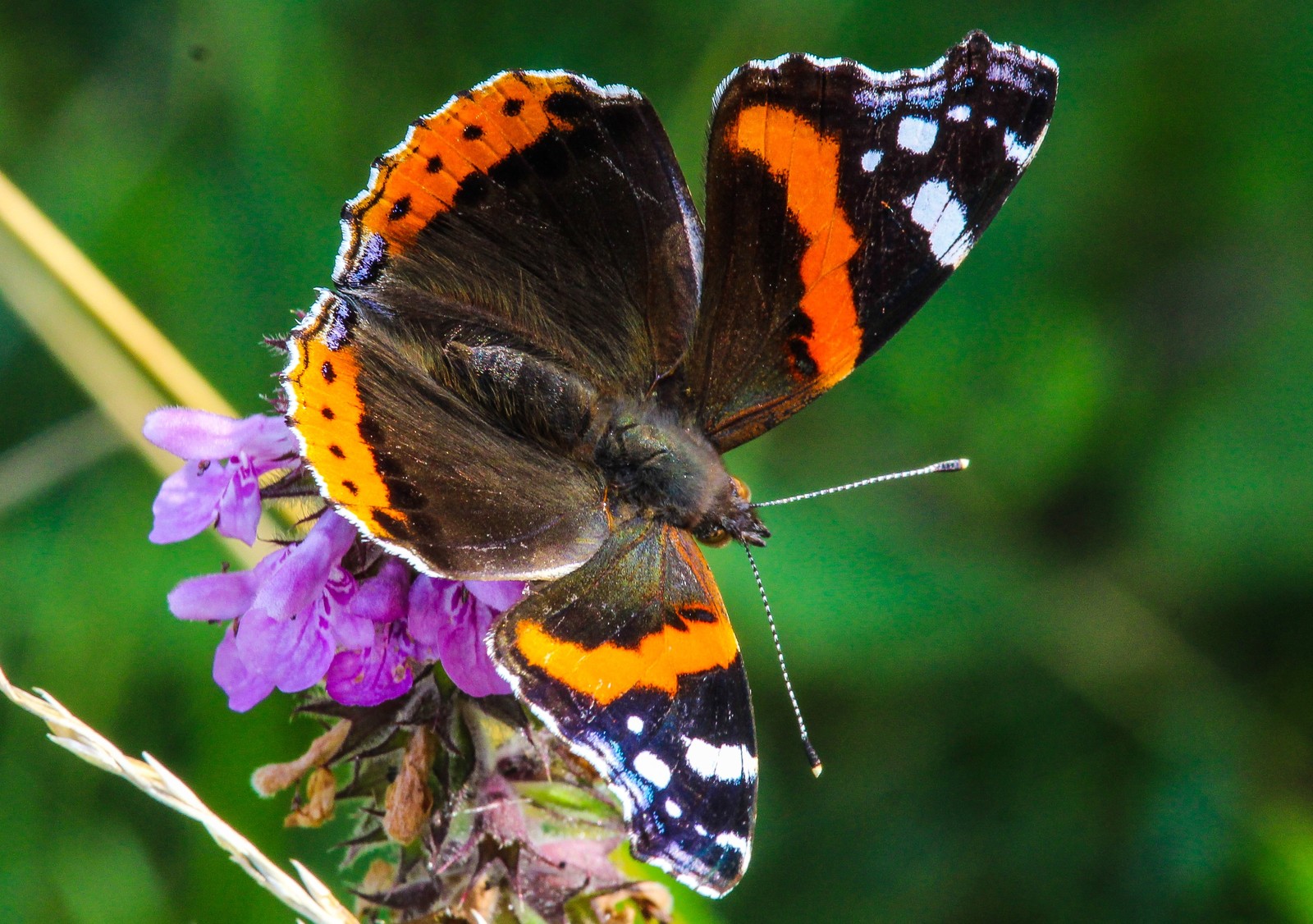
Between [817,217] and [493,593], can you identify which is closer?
[493,593]

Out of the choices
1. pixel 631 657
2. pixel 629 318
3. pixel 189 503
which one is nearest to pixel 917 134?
pixel 629 318

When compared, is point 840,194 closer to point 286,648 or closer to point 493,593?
point 493,593

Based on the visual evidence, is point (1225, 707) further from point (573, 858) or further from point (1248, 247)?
point (573, 858)

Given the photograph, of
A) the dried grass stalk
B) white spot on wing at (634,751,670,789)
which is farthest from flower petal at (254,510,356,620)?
white spot on wing at (634,751,670,789)

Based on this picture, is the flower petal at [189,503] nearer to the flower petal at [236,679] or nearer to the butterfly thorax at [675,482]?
the flower petal at [236,679]

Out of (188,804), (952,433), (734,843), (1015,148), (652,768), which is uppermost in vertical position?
(1015,148)

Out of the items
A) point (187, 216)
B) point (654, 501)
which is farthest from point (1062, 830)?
point (187, 216)
